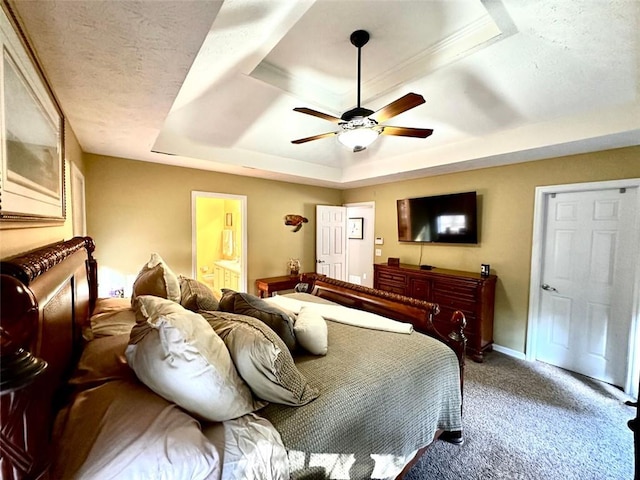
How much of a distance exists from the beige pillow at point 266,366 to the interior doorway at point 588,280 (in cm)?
342

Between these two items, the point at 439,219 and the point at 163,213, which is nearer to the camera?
the point at 163,213

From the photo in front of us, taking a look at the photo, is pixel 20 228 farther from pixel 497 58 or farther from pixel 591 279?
pixel 591 279

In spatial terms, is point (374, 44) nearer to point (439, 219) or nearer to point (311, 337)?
point (311, 337)

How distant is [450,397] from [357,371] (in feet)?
2.67

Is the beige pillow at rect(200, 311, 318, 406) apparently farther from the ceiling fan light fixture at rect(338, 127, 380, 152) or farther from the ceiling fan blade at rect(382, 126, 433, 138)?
the ceiling fan blade at rect(382, 126, 433, 138)

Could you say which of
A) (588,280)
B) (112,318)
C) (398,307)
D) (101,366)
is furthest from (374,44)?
(588,280)

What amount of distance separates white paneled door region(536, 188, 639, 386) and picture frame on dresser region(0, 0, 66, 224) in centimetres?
446

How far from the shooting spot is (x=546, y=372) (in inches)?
121

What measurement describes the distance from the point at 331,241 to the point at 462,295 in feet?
8.65

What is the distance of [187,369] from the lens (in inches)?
37.9

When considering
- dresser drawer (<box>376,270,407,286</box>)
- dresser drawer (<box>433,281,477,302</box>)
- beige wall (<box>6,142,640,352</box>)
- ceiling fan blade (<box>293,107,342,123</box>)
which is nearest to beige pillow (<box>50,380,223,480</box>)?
ceiling fan blade (<box>293,107,342,123</box>)

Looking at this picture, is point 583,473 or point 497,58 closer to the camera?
point 583,473

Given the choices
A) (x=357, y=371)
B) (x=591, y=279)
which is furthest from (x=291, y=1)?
(x=591, y=279)

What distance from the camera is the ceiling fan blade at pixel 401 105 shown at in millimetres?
1799
